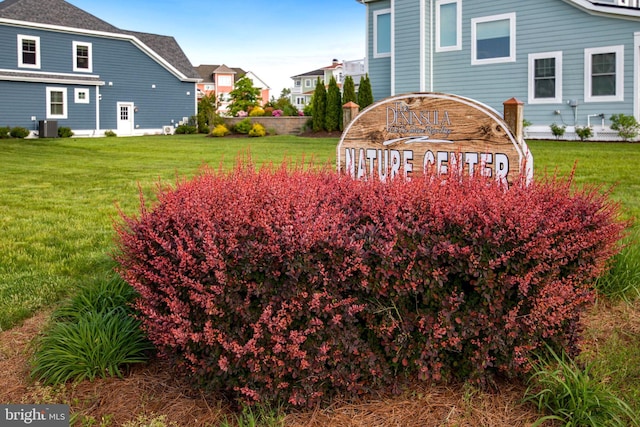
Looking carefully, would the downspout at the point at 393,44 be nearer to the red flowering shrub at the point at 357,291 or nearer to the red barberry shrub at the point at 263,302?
the red flowering shrub at the point at 357,291

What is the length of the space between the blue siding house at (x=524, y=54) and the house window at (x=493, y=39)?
0.11ft

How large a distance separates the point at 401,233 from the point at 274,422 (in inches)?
39.4

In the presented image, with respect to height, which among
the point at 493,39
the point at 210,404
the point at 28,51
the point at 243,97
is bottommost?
the point at 210,404

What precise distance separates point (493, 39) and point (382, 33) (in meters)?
4.51

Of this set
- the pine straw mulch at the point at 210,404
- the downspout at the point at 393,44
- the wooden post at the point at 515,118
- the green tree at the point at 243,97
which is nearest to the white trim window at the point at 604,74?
the downspout at the point at 393,44

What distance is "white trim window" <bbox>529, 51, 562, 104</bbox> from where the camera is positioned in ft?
64.7

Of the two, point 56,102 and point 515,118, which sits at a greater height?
point 56,102

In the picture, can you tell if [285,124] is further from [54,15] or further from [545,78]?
[545,78]

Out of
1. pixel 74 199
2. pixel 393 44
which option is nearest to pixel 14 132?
pixel 393 44

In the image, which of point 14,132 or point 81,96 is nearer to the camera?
point 14,132

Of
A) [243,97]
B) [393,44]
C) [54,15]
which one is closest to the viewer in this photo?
[393,44]

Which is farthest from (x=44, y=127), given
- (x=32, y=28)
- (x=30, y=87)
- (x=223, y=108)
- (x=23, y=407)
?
(x=223, y=108)

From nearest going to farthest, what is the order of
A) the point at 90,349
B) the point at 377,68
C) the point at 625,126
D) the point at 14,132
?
the point at 90,349 < the point at 625,126 < the point at 377,68 < the point at 14,132

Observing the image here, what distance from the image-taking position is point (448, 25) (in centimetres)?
2189
